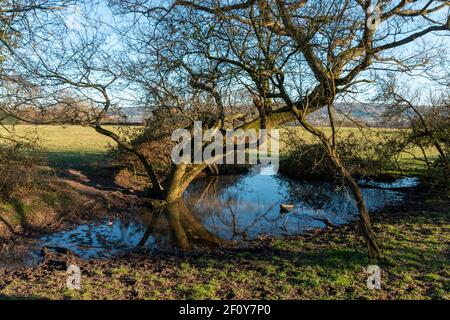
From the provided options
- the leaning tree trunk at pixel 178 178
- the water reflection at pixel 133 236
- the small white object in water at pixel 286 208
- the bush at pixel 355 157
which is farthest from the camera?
the leaning tree trunk at pixel 178 178

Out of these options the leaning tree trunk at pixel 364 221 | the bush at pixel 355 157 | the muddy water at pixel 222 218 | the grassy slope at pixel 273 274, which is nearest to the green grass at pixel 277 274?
the grassy slope at pixel 273 274

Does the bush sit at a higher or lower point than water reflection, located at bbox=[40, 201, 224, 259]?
higher

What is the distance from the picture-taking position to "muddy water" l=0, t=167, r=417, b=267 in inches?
383

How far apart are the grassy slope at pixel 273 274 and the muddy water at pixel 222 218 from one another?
4.17 ft

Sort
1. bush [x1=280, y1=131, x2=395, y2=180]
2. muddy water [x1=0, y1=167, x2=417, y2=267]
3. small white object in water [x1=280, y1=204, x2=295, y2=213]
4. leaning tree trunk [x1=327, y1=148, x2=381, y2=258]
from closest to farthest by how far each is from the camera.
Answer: leaning tree trunk [x1=327, y1=148, x2=381, y2=258] < muddy water [x1=0, y1=167, x2=417, y2=267] < small white object in water [x1=280, y1=204, x2=295, y2=213] < bush [x1=280, y1=131, x2=395, y2=180]

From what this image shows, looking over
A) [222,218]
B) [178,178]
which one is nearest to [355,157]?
[222,218]

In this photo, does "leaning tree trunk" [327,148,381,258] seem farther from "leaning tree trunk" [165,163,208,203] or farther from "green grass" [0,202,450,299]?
"leaning tree trunk" [165,163,208,203]

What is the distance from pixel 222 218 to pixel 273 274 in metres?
5.98

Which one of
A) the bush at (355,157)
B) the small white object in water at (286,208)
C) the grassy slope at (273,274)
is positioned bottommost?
the grassy slope at (273,274)

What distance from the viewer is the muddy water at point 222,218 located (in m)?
9.73

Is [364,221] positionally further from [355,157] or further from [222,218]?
[355,157]

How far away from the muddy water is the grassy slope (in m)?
1.27

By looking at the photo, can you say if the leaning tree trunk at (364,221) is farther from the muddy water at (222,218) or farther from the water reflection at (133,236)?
the water reflection at (133,236)

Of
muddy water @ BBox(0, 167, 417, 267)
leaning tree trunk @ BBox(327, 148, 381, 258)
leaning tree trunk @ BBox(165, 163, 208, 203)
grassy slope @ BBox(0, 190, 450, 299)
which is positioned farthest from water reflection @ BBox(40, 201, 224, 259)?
leaning tree trunk @ BBox(327, 148, 381, 258)
